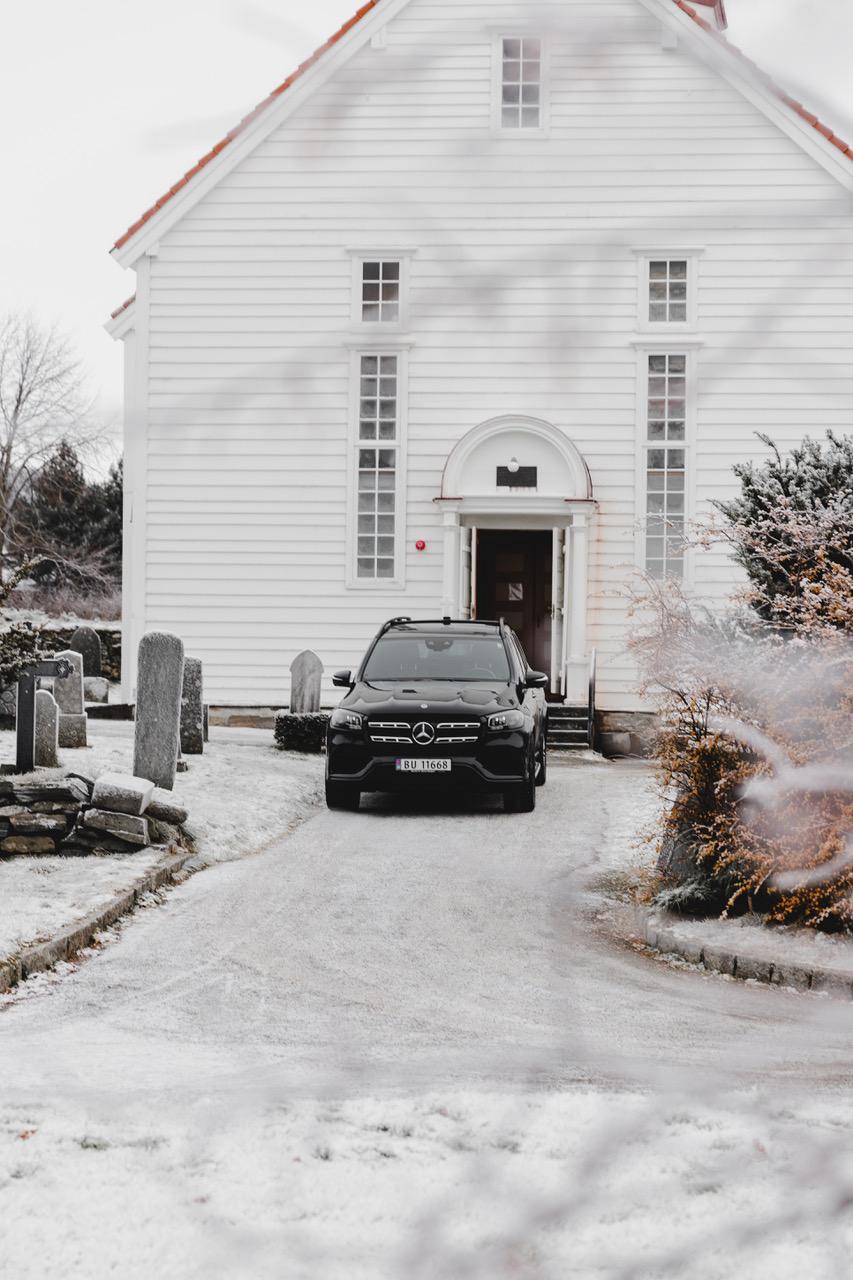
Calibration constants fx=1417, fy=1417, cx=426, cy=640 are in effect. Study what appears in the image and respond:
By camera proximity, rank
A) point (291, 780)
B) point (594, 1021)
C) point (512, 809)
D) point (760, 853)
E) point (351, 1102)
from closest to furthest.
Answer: point (351, 1102)
point (594, 1021)
point (760, 853)
point (512, 809)
point (291, 780)

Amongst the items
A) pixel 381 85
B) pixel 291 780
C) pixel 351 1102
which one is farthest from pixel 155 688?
pixel 381 85

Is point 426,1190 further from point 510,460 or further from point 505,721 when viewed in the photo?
point 510,460

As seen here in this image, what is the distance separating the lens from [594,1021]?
6.05 meters

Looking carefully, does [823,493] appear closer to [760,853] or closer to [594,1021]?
[760,853]

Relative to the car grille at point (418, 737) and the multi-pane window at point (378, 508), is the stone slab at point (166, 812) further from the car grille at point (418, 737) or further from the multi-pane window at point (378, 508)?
the multi-pane window at point (378, 508)

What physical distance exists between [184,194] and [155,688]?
24.3ft

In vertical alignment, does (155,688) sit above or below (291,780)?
above

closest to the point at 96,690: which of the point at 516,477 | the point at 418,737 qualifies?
the point at 516,477

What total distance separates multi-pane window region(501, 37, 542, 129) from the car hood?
412 inches

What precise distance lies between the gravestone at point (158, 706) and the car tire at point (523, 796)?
3037mm

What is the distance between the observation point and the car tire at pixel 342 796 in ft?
41.9

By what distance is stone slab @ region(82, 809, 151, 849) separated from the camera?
973 cm

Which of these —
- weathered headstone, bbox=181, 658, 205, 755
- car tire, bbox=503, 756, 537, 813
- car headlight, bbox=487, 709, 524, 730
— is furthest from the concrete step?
car headlight, bbox=487, 709, 524, 730

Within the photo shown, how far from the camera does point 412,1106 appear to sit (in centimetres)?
455
